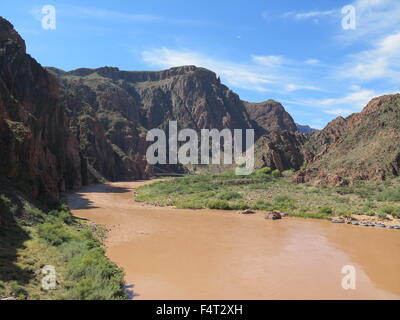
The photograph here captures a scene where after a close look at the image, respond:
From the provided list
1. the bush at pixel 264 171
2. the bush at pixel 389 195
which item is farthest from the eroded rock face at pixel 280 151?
the bush at pixel 389 195

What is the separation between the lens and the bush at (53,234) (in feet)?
57.4

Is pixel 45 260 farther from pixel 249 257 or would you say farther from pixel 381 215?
pixel 381 215

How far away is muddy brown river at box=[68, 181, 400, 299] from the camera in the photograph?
530 inches

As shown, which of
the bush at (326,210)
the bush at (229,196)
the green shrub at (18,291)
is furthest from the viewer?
the bush at (229,196)

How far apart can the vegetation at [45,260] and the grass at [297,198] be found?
2288 centimetres

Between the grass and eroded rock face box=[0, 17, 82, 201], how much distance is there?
1504 cm

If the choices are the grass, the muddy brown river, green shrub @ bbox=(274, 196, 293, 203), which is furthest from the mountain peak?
green shrub @ bbox=(274, 196, 293, 203)

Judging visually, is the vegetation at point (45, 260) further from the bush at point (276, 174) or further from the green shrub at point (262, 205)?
the bush at point (276, 174)

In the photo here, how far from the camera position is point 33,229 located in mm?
18828

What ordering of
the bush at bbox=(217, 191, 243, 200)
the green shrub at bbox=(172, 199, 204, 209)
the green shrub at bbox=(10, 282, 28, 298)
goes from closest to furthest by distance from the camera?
the green shrub at bbox=(10, 282, 28, 298) < the green shrub at bbox=(172, 199, 204, 209) < the bush at bbox=(217, 191, 243, 200)

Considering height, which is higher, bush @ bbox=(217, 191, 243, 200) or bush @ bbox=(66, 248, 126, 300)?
bush @ bbox=(66, 248, 126, 300)

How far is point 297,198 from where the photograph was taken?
42500 millimetres

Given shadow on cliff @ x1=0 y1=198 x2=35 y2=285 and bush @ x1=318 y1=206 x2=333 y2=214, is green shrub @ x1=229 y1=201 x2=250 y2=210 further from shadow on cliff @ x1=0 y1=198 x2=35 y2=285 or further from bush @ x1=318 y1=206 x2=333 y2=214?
shadow on cliff @ x1=0 y1=198 x2=35 y2=285
